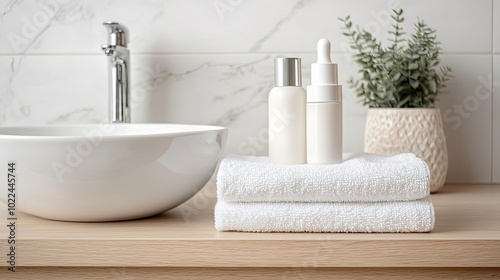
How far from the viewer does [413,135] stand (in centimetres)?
102

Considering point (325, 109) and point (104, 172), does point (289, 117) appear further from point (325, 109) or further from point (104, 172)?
point (104, 172)

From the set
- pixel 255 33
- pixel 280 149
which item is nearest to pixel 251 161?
pixel 280 149

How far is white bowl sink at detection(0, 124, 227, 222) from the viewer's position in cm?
70

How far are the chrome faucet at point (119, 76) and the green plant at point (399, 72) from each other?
1.40 feet

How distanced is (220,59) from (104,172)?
51cm

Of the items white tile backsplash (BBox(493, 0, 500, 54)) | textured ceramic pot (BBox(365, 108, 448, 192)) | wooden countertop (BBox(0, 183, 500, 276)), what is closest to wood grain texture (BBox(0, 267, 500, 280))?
wooden countertop (BBox(0, 183, 500, 276))

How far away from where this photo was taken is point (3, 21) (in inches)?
46.2

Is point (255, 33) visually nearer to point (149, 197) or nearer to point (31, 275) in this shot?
point (149, 197)

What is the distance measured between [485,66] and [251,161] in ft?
2.05

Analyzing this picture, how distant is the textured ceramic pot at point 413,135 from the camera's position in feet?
3.34

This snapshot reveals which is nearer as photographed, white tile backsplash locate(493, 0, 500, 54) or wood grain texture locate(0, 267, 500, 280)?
wood grain texture locate(0, 267, 500, 280)

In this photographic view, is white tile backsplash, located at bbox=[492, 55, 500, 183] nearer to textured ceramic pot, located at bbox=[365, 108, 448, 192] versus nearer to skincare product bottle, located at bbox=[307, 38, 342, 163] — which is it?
textured ceramic pot, located at bbox=[365, 108, 448, 192]

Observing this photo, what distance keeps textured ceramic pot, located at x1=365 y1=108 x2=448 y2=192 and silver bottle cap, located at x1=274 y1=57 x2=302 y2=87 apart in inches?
11.0

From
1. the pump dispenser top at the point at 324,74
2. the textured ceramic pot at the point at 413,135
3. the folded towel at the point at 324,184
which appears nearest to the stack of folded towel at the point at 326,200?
the folded towel at the point at 324,184
